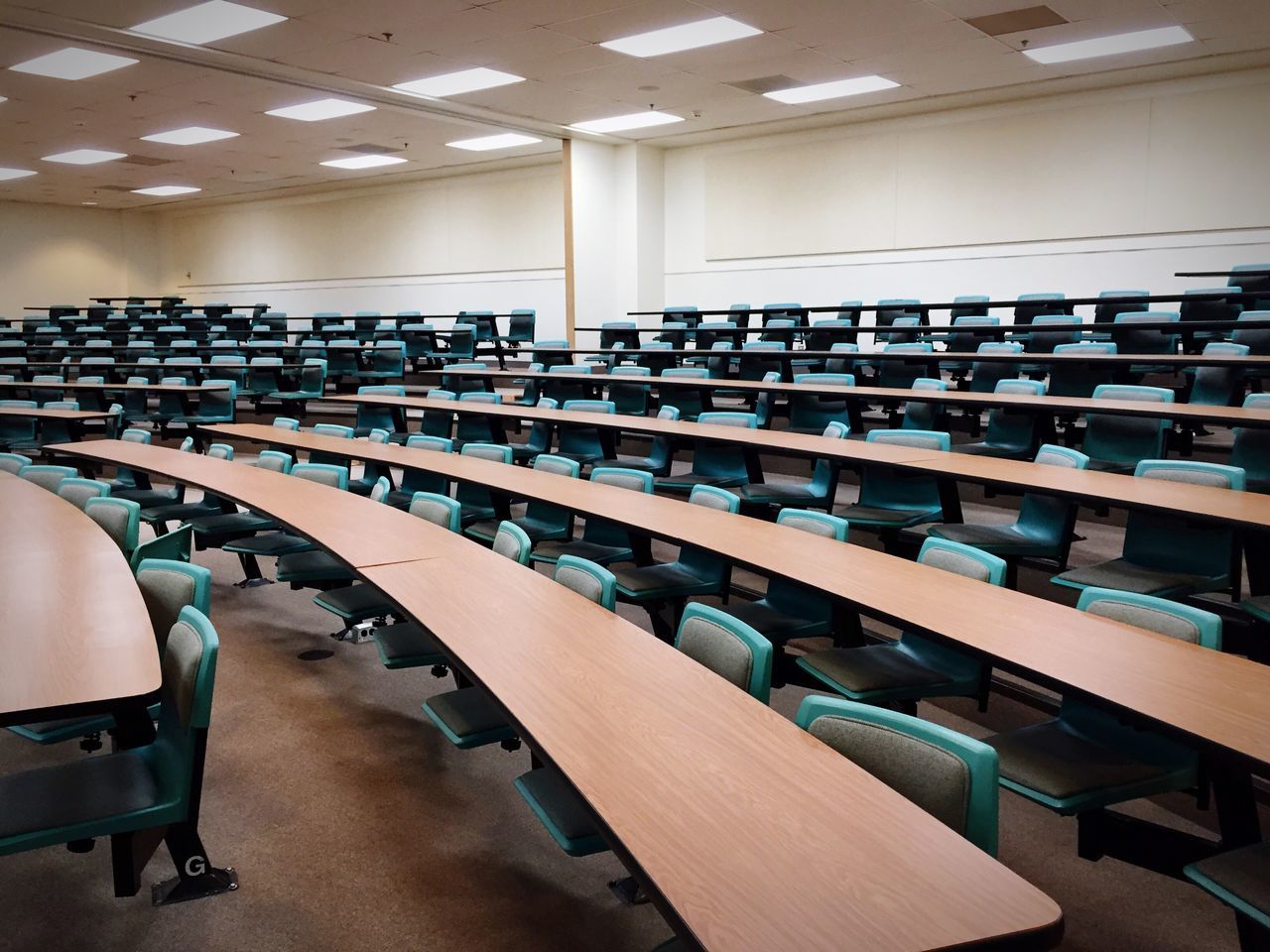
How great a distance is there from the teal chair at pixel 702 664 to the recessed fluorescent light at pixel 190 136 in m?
11.9

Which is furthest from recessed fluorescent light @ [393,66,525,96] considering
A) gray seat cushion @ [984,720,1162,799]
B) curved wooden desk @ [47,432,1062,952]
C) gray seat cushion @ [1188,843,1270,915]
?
gray seat cushion @ [1188,843,1270,915]

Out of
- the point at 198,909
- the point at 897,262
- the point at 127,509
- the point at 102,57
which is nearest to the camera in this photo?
the point at 198,909

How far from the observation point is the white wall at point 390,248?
15.3 m

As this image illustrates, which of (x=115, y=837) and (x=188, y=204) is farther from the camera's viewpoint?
(x=188, y=204)

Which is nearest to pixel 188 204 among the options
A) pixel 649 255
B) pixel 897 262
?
pixel 649 255

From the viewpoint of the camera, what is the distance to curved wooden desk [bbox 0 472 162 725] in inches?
86.9

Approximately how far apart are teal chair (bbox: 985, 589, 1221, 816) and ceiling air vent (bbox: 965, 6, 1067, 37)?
657cm

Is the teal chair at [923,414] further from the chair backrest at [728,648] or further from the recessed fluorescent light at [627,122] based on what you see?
the recessed fluorescent light at [627,122]

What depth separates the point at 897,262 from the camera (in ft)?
39.0

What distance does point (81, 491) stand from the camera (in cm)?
474

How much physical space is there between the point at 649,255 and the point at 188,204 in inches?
450

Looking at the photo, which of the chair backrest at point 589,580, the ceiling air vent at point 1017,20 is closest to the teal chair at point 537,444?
the chair backrest at point 589,580

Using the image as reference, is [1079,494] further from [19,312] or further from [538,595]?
[19,312]

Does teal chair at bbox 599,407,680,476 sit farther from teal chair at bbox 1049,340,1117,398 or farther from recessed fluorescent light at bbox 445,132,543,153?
recessed fluorescent light at bbox 445,132,543,153
